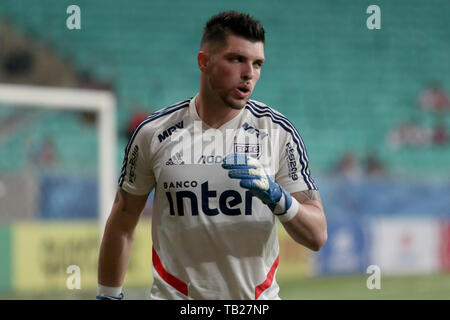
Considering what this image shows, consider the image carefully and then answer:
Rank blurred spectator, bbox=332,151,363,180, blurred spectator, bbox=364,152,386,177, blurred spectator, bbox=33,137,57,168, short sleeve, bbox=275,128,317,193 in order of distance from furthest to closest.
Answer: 1. blurred spectator, bbox=364,152,386,177
2. blurred spectator, bbox=332,151,363,180
3. blurred spectator, bbox=33,137,57,168
4. short sleeve, bbox=275,128,317,193

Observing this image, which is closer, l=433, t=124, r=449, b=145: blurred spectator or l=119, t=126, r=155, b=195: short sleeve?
l=119, t=126, r=155, b=195: short sleeve

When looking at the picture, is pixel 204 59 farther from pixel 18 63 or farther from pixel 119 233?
pixel 18 63

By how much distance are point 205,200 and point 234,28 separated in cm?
92

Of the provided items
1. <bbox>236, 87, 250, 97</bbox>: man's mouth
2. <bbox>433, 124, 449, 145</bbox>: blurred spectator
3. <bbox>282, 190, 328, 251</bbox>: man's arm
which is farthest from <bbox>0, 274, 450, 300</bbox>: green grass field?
<bbox>236, 87, 250, 97</bbox>: man's mouth

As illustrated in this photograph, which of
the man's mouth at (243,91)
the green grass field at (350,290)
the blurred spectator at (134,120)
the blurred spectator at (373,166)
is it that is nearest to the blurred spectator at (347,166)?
the blurred spectator at (373,166)

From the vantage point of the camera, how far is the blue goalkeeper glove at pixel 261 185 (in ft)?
11.3

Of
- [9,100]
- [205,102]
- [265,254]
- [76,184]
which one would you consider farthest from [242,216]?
[76,184]

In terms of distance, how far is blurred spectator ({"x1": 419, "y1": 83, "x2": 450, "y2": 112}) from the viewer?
1928cm

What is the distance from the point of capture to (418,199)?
16344mm

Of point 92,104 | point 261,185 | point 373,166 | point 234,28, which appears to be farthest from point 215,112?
point 373,166

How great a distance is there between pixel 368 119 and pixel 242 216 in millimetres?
15203

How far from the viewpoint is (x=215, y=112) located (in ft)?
13.1

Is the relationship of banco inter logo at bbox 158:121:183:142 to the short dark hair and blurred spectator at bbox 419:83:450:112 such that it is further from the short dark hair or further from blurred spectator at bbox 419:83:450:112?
blurred spectator at bbox 419:83:450:112

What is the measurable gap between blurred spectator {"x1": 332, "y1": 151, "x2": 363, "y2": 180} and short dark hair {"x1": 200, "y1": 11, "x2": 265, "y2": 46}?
1331 cm
